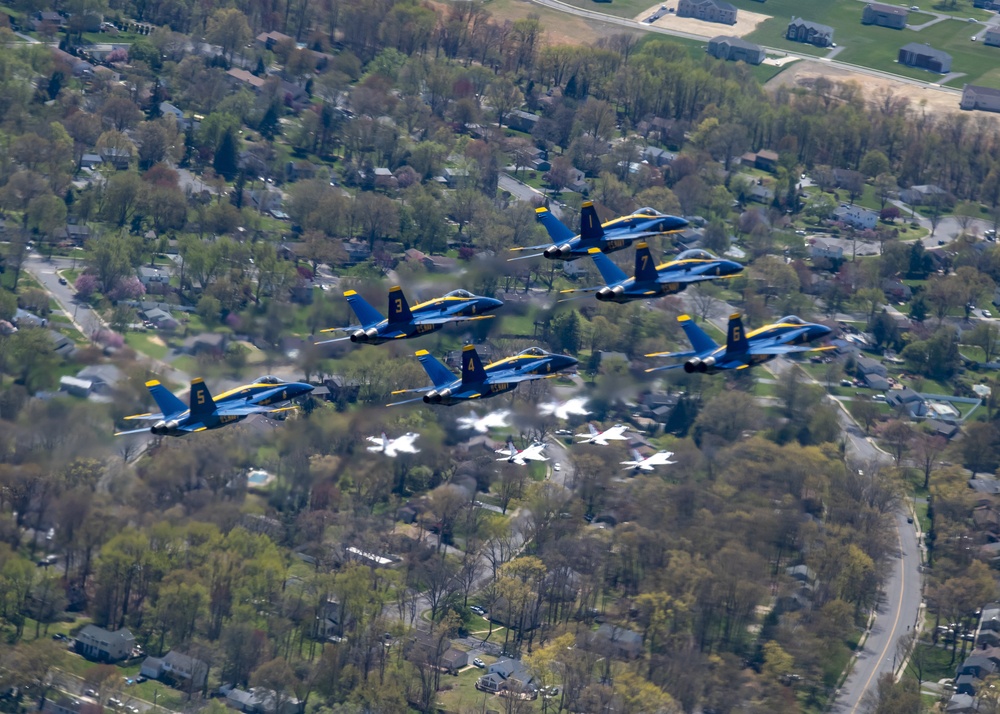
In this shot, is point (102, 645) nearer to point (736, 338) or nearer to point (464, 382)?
point (464, 382)

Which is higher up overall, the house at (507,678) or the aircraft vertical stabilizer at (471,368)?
the aircraft vertical stabilizer at (471,368)

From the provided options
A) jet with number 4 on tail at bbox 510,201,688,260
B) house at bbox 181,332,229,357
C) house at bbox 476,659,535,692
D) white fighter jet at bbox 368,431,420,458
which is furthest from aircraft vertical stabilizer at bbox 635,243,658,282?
house at bbox 181,332,229,357

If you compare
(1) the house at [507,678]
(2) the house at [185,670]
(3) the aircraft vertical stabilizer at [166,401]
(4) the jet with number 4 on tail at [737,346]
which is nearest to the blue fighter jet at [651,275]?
(4) the jet with number 4 on tail at [737,346]

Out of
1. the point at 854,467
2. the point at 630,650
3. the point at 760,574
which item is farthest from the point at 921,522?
the point at 630,650

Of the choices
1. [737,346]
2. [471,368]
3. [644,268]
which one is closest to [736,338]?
[737,346]

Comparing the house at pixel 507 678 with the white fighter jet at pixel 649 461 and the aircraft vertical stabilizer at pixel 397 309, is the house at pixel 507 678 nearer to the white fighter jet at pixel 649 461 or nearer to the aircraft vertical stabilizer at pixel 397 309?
the white fighter jet at pixel 649 461

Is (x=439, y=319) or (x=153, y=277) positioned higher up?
(x=439, y=319)
